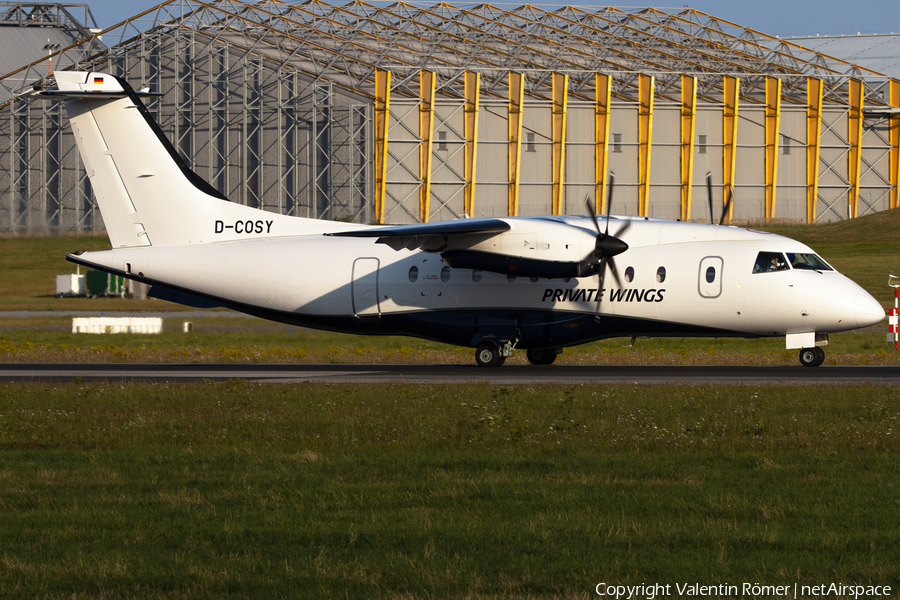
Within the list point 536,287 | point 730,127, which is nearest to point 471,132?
point 730,127

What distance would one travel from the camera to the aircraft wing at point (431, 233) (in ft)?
82.4

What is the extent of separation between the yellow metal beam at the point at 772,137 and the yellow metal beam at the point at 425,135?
24.2 metres

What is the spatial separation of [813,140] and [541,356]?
47.6 meters

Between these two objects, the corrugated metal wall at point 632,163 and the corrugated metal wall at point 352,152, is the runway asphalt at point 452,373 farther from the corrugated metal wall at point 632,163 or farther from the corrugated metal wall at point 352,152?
the corrugated metal wall at point 632,163

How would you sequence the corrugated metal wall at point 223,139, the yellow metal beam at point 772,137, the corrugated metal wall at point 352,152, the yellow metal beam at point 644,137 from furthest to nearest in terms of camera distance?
the yellow metal beam at point 772,137 < the yellow metal beam at point 644,137 < the corrugated metal wall at point 352,152 < the corrugated metal wall at point 223,139

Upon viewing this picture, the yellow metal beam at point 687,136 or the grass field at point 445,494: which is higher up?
the yellow metal beam at point 687,136

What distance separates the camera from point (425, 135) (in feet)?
205

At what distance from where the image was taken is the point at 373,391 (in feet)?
66.7

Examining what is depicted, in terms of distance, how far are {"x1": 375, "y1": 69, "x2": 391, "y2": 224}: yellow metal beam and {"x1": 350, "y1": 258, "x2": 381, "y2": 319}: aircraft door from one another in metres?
33.2

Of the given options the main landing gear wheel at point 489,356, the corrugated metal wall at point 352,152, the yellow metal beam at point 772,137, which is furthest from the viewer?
the yellow metal beam at point 772,137

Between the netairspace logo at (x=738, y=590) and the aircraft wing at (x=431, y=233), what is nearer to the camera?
the netairspace logo at (x=738, y=590)

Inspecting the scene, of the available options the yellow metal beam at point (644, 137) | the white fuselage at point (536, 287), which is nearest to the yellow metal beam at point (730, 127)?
the yellow metal beam at point (644, 137)

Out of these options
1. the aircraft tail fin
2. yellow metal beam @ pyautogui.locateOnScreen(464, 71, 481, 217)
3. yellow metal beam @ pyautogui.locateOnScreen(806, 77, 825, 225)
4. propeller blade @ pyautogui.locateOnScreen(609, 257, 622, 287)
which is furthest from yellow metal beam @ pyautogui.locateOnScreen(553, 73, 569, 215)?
propeller blade @ pyautogui.locateOnScreen(609, 257, 622, 287)

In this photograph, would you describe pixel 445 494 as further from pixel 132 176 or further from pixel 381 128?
pixel 381 128
